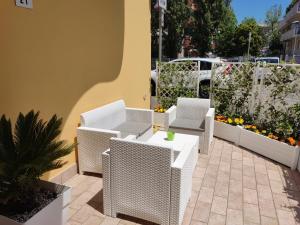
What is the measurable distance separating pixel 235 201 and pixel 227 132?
230 cm

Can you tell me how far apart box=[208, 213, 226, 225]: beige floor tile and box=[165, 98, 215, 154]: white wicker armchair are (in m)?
1.83

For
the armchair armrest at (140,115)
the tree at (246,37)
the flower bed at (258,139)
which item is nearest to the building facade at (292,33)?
the tree at (246,37)

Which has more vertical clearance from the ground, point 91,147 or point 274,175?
point 91,147

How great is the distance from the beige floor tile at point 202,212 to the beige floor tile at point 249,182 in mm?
789

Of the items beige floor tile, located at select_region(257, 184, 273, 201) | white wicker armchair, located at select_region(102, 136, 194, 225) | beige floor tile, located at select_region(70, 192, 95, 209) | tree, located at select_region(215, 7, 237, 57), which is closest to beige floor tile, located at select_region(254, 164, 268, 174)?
beige floor tile, located at select_region(257, 184, 273, 201)

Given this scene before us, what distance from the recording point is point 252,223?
2658mm

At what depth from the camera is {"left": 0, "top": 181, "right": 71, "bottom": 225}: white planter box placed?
200cm

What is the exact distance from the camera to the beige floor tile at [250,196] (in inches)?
121

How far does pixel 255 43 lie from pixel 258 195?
24.0m

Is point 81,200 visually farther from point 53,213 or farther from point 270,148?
point 270,148

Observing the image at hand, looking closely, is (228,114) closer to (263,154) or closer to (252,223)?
(263,154)

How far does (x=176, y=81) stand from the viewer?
21.3ft

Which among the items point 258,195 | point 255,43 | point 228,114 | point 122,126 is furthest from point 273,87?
point 255,43

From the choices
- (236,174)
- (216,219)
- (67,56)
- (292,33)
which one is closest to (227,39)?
(292,33)
